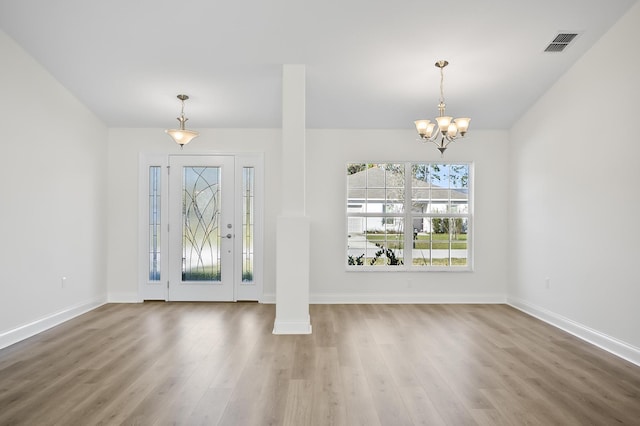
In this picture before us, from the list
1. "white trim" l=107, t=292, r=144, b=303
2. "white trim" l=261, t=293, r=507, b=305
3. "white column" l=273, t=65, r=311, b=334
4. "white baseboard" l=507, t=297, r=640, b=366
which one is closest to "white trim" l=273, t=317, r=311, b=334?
"white column" l=273, t=65, r=311, b=334

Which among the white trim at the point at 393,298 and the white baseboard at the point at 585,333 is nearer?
the white baseboard at the point at 585,333

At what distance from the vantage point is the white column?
4445mm

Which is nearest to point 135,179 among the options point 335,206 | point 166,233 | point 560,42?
point 166,233

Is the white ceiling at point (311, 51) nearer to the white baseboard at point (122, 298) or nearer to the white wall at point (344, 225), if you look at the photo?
the white wall at point (344, 225)

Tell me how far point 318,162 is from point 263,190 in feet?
3.03

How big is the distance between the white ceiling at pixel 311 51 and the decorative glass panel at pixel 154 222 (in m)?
0.92

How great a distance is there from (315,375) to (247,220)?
3316 mm

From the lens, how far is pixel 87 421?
8.08 feet

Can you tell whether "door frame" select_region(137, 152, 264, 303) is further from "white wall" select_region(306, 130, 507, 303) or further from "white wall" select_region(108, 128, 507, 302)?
"white wall" select_region(306, 130, 507, 303)

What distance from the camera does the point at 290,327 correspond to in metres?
4.41

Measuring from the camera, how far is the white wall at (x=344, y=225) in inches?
239

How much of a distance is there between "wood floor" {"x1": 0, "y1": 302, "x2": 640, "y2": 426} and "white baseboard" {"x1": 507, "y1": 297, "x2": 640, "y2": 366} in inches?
4.4

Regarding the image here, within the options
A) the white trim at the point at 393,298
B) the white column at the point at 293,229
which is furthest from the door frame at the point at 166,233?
the white column at the point at 293,229

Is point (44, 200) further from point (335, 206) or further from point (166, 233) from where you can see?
point (335, 206)
